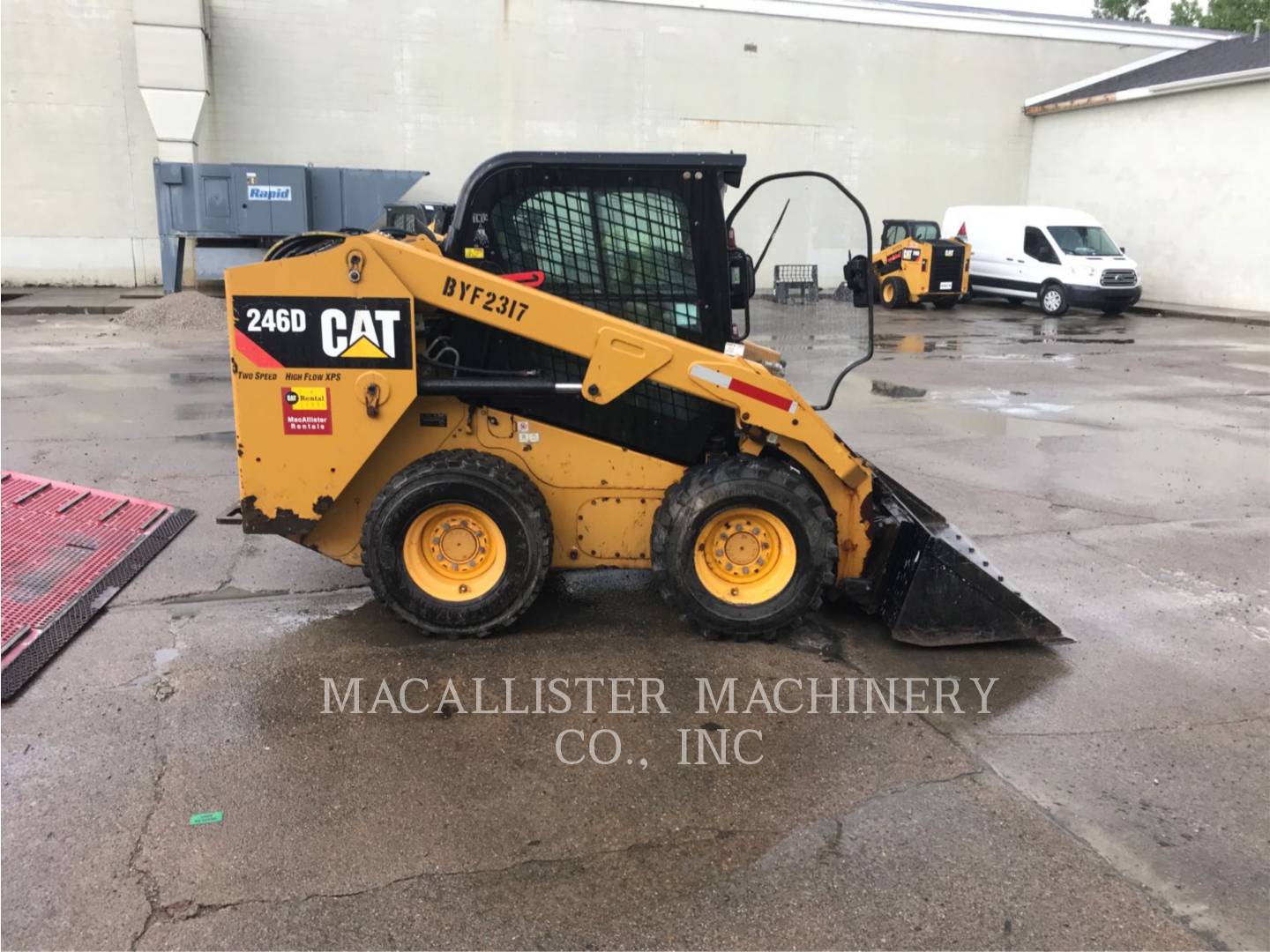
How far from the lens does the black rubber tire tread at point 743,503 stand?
4.59 meters

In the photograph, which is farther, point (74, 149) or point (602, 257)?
point (74, 149)

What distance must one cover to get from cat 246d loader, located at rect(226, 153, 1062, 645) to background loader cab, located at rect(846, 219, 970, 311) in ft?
60.4

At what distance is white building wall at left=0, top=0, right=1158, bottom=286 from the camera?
22.9 metres

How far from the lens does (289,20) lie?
23.5 metres

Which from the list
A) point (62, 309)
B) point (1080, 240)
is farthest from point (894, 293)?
point (62, 309)

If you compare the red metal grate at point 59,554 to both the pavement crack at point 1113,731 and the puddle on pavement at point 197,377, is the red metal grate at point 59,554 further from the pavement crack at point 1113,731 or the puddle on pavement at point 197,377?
the puddle on pavement at point 197,377

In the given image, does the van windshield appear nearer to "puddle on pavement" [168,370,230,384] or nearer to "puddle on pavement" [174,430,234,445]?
"puddle on pavement" [168,370,230,384]

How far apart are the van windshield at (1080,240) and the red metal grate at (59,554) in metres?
21.2

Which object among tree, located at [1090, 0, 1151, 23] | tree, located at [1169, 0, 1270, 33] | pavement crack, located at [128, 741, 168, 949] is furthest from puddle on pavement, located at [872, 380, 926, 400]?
tree, located at [1090, 0, 1151, 23]

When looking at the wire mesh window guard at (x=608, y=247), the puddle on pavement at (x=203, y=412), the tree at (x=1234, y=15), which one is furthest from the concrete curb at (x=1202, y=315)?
the tree at (x=1234, y=15)

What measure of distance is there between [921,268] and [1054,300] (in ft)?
10.0

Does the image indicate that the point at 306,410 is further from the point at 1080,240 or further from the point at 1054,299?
the point at 1080,240

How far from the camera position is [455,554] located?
15.5 feet

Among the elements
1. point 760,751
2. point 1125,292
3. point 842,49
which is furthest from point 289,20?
point 760,751
